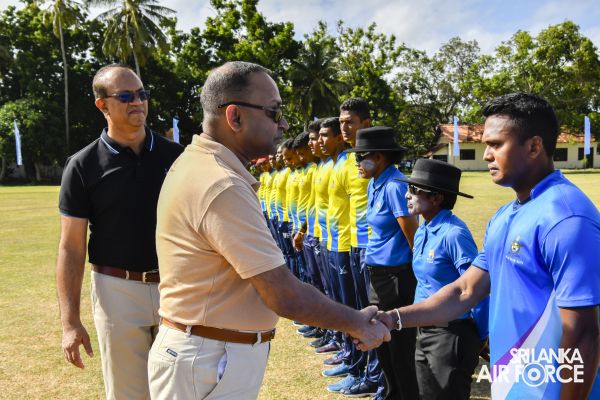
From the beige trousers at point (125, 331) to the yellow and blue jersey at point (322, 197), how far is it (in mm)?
3293

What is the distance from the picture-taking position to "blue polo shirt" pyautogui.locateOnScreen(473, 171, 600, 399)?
1.86 meters

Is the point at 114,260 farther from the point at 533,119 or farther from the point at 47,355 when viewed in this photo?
the point at 47,355

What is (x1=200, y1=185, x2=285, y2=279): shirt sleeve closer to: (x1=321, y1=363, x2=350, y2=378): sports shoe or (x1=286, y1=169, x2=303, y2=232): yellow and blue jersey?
(x1=321, y1=363, x2=350, y2=378): sports shoe

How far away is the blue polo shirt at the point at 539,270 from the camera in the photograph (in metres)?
1.86

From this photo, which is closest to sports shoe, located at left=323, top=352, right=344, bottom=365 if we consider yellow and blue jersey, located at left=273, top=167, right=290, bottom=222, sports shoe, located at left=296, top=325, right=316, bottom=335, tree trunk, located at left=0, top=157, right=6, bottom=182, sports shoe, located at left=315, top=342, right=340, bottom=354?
sports shoe, located at left=315, top=342, right=340, bottom=354

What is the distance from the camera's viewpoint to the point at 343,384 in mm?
4938

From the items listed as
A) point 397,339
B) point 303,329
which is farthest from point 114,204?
point 303,329

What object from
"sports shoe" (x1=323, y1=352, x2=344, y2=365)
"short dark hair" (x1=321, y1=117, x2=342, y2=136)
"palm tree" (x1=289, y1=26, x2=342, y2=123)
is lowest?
"sports shoe" (x1=323, y1=352, x2=344, y2=365)

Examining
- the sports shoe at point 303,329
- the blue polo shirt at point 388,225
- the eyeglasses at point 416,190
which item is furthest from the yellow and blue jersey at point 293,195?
the eyeglasses at point 416,190

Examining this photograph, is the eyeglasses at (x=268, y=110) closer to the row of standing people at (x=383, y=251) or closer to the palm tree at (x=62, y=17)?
the row of standing people at (x=383, y=251)

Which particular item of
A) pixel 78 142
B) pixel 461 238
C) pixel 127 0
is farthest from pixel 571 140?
pixel 461 238

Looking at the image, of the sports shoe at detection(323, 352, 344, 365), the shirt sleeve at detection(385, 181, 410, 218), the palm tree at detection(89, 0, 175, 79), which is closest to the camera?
the shirt sleeve at detection(385, 181, 410, 218)

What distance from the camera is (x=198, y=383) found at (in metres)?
2.12

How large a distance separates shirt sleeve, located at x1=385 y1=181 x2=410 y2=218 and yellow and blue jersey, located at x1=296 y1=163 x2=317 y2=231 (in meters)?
2.89
